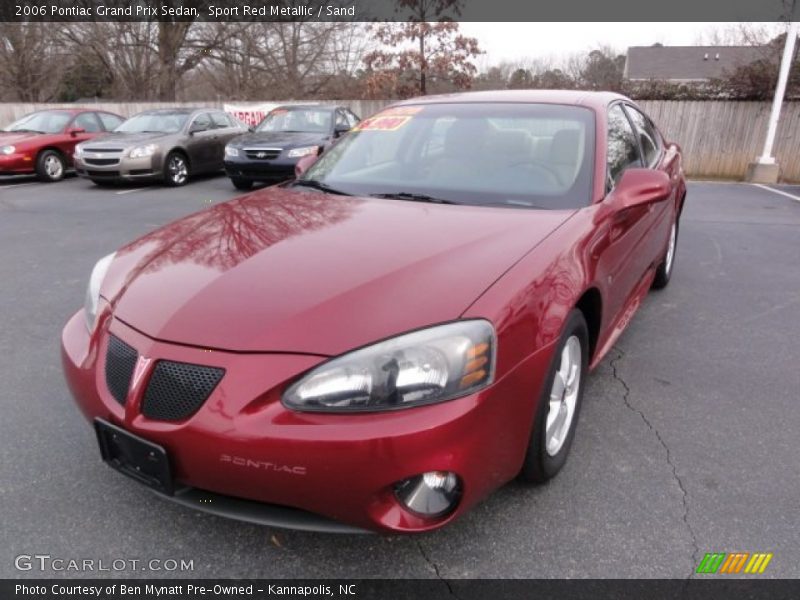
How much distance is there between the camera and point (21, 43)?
2405 centimetres

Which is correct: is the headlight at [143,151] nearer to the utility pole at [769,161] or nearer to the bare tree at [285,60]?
the utility pole at [769,161]

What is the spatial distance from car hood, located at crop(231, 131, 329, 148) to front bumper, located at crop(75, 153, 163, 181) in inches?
61.6

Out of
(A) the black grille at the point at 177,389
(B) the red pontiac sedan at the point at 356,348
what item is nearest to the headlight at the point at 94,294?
(B) the red pontiac sedan at the point at 356,348

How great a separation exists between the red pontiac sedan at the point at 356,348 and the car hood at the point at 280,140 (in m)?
7.20

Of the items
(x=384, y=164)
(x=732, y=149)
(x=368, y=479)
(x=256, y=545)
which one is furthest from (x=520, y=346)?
(x=732, y=149)

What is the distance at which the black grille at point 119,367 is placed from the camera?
183 cm

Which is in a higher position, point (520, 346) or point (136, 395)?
point (520, 346)

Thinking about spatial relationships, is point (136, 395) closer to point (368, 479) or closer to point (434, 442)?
point (368, 479)

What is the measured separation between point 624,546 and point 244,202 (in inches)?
90.1

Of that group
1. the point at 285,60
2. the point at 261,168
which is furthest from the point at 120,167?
the point at 285,60

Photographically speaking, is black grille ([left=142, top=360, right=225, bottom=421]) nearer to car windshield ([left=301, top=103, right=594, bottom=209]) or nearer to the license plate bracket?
the license plate bracket

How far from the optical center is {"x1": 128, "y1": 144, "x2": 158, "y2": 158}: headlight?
33.1 feet

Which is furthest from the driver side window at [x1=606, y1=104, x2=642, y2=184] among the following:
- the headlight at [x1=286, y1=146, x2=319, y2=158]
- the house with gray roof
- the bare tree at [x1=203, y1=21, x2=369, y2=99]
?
the house with gray roof

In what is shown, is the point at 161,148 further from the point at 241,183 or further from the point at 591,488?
the point at 591,488
